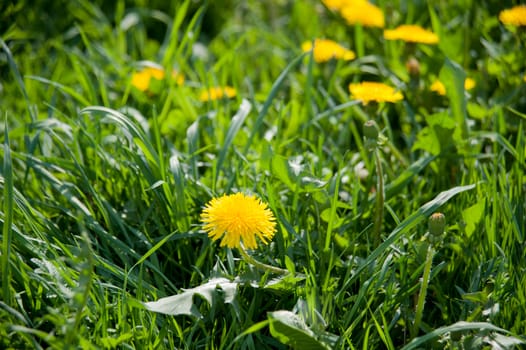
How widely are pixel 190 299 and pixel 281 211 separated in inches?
17.1

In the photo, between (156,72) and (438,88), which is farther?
(156,72)

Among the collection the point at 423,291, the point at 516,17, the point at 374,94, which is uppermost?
the point at 516,17

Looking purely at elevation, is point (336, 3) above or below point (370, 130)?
above

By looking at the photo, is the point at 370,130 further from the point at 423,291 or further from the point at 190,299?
the point at 190,299

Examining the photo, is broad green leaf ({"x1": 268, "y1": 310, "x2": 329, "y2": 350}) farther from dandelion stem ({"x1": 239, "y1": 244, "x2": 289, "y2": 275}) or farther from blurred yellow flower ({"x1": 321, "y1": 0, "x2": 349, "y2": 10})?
blurred yellow flower ({"x1": 321, "y1": 0, "x2": 349, "y2": 10})

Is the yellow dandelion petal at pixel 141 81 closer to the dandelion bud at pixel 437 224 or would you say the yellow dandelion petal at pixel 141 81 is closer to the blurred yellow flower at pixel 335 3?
the blurred yellow flower at pixel 335 3

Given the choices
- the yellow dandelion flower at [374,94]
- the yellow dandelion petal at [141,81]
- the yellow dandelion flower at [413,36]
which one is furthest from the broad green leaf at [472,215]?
the yellow dandelion petal at [141,81]

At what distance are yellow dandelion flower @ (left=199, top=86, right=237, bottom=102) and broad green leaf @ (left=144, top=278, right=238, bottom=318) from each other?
2.94 feet

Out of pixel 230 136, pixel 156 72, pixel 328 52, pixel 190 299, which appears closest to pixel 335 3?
pixel 328 52

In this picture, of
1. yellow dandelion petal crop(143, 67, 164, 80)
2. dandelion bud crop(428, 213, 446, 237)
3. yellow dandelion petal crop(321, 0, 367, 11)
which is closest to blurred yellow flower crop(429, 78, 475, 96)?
yellow dandelion petal crop(321, 0, 367, 11)

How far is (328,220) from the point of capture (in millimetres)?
1478

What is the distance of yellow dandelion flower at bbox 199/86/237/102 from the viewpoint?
6.81ft

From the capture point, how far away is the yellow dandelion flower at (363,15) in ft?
7.48

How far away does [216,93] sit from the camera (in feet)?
7.06
